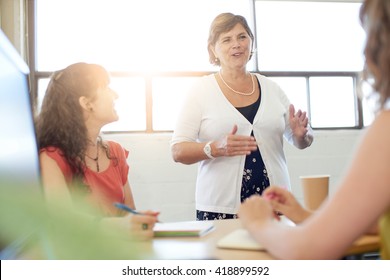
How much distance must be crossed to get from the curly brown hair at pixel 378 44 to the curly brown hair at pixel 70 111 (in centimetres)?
54

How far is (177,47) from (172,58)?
6 centimetres

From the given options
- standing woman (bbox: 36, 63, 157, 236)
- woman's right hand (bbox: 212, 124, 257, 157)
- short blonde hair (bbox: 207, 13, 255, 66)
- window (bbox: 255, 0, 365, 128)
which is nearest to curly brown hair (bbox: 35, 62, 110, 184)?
standing woman (bbox: 36, 63, 157, 236)

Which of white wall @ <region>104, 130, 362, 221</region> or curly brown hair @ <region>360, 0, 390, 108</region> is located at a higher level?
curly brown hair @ <region>360, 0, 390, 108</region>

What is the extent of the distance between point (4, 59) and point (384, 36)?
42 centimetres

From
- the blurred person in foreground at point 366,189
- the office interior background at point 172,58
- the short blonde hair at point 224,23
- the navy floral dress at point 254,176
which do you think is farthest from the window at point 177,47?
the blurred person in foreground at point 366,189

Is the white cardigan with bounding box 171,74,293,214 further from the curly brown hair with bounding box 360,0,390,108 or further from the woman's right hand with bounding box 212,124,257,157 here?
the curly brown hair with bounding box 360,0,390,108

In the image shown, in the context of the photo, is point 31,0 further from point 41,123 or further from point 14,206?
point 14,206

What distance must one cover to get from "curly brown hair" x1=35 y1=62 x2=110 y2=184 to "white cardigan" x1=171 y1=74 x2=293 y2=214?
0.99 ft

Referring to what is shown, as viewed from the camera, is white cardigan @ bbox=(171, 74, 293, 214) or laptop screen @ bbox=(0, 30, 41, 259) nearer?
laptop screen @ bbox=(0, 30, 41, 259)

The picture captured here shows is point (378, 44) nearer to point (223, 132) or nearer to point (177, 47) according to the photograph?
point (223, 132)

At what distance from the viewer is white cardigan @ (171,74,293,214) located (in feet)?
3.46

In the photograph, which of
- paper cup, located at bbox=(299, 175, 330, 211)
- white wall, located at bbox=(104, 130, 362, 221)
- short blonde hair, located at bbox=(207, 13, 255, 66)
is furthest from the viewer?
white wall, located at bbox=(104, 130, 362, 221)

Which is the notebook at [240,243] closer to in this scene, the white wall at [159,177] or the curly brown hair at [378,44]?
the curly brown hair at [378,44]

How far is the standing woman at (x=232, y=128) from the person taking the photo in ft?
3.44
